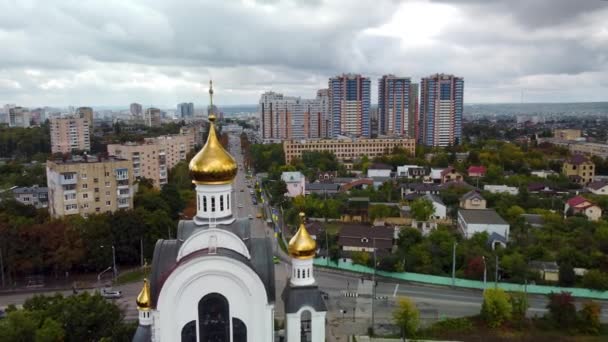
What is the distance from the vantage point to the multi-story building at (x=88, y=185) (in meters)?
25.7

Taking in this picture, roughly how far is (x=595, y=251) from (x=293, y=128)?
188 feet

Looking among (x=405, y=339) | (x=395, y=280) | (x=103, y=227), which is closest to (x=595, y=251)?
(x=395, y=280)

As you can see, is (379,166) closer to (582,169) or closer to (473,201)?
(473,201)

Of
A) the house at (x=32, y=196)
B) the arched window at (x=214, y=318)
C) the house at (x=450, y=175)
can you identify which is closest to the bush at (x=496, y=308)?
the arched window at (x=214, y=318)

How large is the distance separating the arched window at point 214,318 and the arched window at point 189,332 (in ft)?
0.51

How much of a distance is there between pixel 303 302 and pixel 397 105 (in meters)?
61.8

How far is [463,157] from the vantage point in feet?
167

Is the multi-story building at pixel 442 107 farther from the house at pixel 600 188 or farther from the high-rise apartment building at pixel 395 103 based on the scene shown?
the house at pixel 600 188

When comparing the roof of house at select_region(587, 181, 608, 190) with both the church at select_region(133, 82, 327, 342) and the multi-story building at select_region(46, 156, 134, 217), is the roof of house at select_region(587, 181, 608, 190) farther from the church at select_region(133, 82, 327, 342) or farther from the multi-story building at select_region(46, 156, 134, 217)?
the multi-story building at select_region(46, 156, 134, 217)

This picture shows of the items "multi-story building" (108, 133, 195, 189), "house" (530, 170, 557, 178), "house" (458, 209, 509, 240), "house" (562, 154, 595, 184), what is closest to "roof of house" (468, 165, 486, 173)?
"house" (530, 170, 557, 178)

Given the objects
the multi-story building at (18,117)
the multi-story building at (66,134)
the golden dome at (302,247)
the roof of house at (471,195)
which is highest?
the multi-story building at (18,117)

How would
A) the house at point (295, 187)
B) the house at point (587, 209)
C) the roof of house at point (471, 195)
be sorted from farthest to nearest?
the house at point (295, 187) < the roof of house at point (471, 195) < the house at point (587, 209)

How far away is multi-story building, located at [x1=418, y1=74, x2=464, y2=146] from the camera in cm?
6594

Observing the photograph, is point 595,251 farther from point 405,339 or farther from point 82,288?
point 82,288
